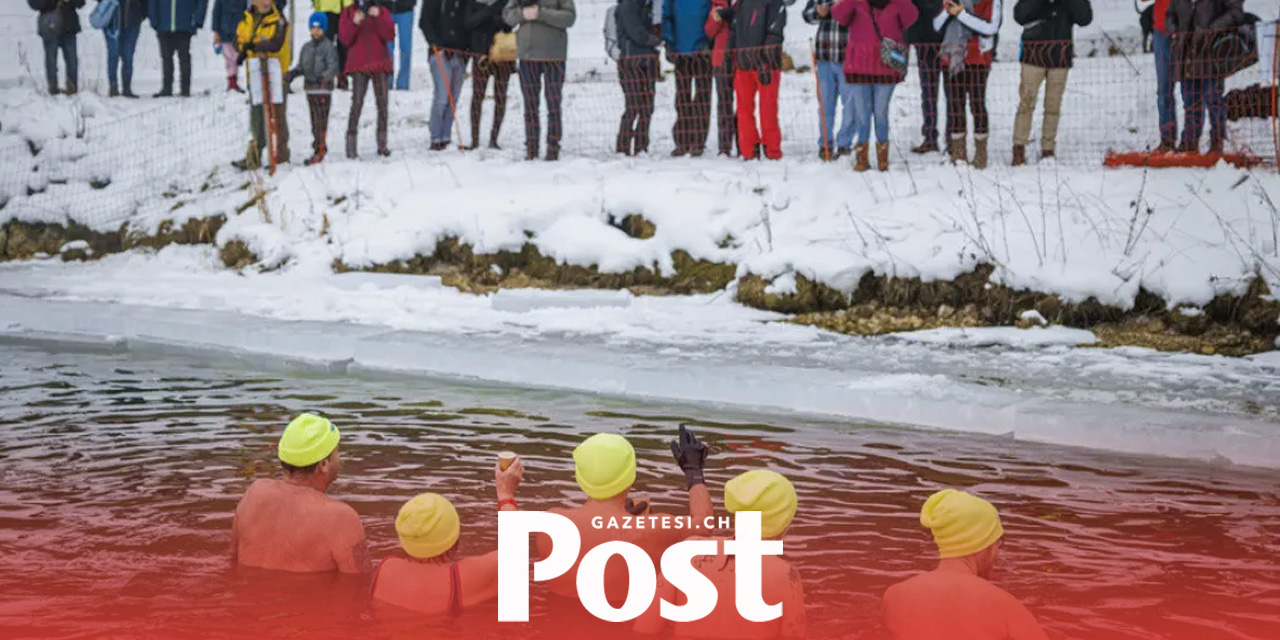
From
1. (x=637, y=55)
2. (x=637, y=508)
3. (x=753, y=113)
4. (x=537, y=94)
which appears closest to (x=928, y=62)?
(x=753, y=113)

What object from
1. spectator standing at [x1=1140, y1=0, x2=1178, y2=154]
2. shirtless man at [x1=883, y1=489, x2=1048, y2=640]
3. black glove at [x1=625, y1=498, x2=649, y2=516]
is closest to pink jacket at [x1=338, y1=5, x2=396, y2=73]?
spectator standing at [x1=1140, y1=0, x2=1178, y2=154]

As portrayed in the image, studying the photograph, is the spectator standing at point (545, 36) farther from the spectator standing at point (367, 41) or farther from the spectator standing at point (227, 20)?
the spectator standing at point (227, 20)

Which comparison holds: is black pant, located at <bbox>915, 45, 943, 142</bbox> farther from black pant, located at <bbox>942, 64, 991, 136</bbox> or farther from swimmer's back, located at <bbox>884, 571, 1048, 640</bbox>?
swimmer's back, located at <bbox>884, 571, 1048, 640</bbox>

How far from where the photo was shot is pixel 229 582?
5.76 meters

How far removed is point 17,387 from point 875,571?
6.87m

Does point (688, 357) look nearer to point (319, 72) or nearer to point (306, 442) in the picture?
point (306, 442)

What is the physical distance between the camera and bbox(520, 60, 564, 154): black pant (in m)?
15.8

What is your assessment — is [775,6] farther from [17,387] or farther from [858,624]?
[858,624]

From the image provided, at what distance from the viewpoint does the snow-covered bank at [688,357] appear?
8289 millimetres

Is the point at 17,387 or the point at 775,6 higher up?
the point at 775,6

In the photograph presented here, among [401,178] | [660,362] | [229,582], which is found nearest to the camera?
[229,582]

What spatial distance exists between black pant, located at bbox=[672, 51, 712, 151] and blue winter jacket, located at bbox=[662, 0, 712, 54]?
13 centimetres

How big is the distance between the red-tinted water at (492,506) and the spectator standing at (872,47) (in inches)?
213

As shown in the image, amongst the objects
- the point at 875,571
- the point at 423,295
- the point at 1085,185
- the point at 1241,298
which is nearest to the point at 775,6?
the point at 1085,185
